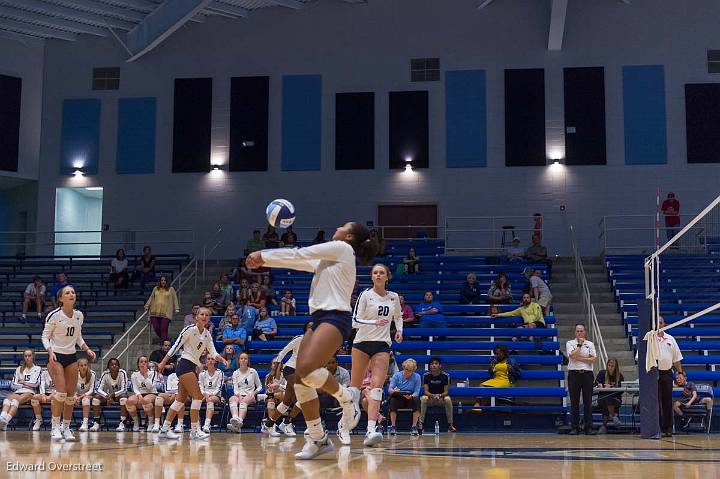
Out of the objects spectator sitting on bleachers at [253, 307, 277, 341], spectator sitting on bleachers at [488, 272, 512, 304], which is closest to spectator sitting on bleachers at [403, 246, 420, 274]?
spectator sitting on bleachers at [488, 272, 512, 304]

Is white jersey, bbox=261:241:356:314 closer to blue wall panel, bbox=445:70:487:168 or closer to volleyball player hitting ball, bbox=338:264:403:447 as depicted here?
volleyball player hitting ball, bbox=338:264:403:447

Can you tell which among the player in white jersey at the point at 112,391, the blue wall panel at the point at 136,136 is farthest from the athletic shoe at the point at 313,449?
the blue wall panel at the point at 136,136

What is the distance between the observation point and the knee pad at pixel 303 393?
30.5ft

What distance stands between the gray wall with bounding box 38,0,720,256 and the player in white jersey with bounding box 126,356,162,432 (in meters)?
12.0

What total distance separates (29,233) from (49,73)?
583cm

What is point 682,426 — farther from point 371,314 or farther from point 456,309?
point 371,314

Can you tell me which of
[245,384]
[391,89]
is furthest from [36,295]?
[391,89]

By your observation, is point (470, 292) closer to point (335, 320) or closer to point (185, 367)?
point (185, 367)

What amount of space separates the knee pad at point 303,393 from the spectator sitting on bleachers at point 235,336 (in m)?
11.9

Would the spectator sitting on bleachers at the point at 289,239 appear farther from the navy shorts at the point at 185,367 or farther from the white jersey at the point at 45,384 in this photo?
the navy shorts at the point at 185,367

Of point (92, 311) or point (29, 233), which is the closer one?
point (92, 311)

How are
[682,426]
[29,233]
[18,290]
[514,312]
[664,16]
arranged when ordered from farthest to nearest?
[29,233]
[664,16]
[18,290]
[514,312]
[682,426]

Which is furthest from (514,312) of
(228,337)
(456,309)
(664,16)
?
(664,16)

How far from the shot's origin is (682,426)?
17938mm
